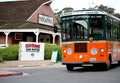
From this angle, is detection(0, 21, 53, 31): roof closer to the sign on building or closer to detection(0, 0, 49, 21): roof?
detection(0, 0, 49, 21): roof

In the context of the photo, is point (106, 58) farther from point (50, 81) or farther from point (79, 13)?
point (50, 81)

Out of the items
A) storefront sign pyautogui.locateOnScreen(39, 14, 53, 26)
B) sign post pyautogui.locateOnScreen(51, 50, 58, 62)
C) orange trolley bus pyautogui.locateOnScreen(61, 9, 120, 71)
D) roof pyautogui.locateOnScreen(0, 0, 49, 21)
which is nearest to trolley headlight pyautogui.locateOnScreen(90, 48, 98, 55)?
orange trolley bus pyautogui.locateOnScreen(61, 9, 120, 71)

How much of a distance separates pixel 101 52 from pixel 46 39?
3044 cm

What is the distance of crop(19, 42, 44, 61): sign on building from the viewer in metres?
34.4

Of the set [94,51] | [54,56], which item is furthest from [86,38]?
[54,56]

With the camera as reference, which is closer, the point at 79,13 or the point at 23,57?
the point at 79,13

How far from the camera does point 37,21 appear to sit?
4806 cm

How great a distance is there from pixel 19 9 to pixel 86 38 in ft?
90.4

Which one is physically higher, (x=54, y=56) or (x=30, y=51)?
(x=30, y=51)

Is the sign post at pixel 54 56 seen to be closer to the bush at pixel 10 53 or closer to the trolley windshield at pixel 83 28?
the bush at pixel 10 53

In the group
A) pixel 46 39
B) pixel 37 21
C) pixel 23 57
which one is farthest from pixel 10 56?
pixel 46 39

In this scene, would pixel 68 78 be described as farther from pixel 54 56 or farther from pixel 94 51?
pixel 54 56

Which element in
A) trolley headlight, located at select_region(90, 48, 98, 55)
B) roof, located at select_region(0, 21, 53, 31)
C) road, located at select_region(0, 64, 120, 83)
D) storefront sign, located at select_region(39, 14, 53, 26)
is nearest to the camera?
road, located at select_region(0, 64, 120, 83)

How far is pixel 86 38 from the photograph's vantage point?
21609 millimetres
